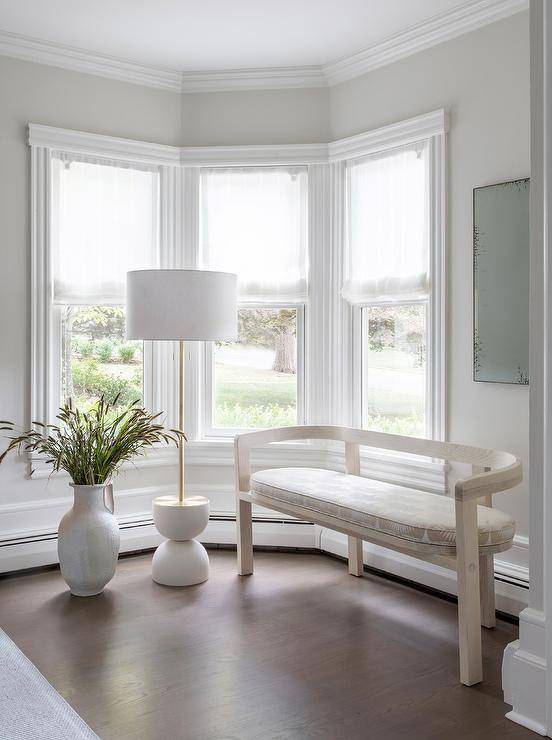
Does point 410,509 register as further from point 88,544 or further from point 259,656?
point 88,544

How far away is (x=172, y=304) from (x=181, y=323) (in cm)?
11

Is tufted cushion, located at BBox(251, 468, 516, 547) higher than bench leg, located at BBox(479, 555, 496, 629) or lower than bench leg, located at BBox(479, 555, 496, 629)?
higher

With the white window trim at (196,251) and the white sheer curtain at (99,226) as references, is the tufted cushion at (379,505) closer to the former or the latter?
the white window trim at (196,251)

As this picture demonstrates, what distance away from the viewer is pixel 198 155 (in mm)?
4461

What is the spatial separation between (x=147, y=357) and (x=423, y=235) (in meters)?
1.80

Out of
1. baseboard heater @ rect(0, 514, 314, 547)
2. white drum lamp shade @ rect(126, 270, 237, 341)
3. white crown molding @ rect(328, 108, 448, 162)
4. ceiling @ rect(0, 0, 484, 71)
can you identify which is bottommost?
baseboard heater @ rect(0, 514, 314, 547)

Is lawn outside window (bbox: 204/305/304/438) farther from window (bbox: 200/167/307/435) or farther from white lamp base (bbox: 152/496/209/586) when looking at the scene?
white lamp base (bbox: 152/496/209/586)

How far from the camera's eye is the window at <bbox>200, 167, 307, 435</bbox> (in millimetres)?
4441

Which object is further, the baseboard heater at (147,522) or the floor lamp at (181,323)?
the baseboard heater at (147,522)

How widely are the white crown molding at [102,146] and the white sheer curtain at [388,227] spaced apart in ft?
3.77

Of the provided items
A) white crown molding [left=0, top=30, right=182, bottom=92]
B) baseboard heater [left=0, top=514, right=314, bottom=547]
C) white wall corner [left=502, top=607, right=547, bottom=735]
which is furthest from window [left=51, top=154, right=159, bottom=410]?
white wall corner [left=502, top=607, right=547, bottom=735]

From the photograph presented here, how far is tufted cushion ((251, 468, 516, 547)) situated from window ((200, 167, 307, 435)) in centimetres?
72

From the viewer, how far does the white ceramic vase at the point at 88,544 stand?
139 inches

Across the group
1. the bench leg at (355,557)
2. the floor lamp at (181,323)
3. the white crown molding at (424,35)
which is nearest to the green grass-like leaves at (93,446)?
the floor lamp at (181,323)
